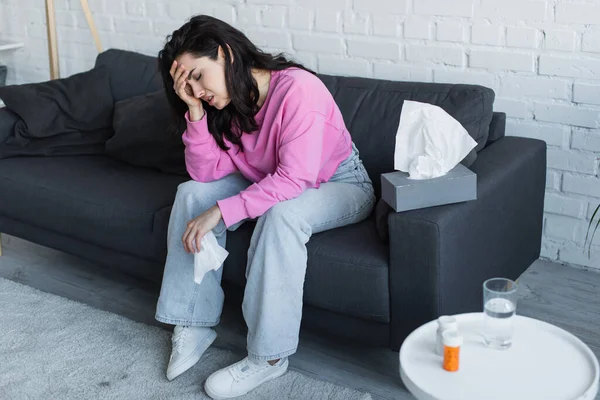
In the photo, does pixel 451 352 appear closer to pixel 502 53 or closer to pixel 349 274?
pixel 349 274

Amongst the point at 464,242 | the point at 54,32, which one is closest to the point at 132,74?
the point at 54,32

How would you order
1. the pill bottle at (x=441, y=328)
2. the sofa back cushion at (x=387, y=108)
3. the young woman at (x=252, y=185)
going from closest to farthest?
the pill bottle at (x=441, y=328)
the young woman at (x=252, y=185)
the sofa back cushion at (x=387, y=108)

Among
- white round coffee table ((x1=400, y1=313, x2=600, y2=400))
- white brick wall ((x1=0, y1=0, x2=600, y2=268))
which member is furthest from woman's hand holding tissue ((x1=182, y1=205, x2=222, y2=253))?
white brick wall ((x1=0, y1=0, x2=600, y2=268))

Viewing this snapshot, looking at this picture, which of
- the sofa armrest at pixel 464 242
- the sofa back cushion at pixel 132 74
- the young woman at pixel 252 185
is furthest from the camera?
the sofa back cushion at pixel 132 74

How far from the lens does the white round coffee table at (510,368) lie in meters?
1.43

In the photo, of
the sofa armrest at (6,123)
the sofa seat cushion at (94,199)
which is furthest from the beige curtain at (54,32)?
the sofa seat cushion at (94,199)

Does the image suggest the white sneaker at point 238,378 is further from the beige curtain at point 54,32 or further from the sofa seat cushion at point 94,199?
the beige curtain at point 54,32

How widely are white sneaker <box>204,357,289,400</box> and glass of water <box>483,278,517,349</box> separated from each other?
27.6 inches

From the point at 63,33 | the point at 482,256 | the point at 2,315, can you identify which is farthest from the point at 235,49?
the point at 63,33

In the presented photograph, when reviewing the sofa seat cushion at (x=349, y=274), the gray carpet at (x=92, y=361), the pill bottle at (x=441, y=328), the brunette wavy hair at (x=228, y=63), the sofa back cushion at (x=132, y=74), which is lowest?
the gray carpet at (x=92, y=361)

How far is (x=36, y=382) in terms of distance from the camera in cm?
219

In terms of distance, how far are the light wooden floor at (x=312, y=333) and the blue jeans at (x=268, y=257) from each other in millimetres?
198

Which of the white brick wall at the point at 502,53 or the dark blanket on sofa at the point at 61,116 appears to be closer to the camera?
the white brick wall at the point at 502,53

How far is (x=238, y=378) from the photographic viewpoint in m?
2.08
